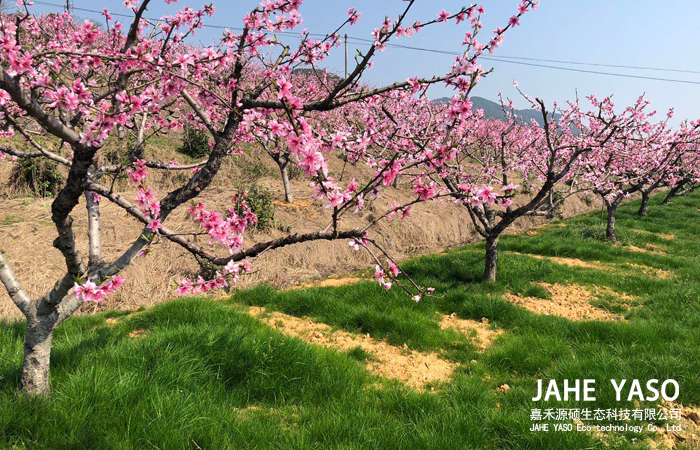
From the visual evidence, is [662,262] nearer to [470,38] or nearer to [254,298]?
[470,38]

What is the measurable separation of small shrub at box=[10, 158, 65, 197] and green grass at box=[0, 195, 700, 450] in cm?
686

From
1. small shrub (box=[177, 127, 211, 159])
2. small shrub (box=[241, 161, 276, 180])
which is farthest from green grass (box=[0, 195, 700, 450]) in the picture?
small shrub (box=[177, 127, 211, 159])

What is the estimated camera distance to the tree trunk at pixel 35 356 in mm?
2955

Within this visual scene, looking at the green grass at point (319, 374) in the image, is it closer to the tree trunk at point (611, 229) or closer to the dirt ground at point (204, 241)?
the dirt ground at point (204, 241)

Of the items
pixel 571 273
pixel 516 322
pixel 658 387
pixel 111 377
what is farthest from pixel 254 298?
pixel 571 273

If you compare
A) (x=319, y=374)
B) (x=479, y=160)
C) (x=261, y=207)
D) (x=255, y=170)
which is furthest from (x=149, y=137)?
(x=255, y=170)

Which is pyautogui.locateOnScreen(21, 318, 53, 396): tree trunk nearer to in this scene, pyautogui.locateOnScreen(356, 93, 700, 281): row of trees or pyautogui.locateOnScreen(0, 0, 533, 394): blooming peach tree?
pyautogui.locateOnScreen(0, 0, 533, 394): blooming peach tree

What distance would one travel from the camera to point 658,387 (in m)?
3.79

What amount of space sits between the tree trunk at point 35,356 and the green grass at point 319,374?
140 mm

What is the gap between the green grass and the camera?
2834 mm

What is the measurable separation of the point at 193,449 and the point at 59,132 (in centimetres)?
241

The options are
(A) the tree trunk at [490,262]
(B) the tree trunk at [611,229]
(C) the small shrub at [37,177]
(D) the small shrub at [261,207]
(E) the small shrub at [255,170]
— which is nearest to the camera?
(A) the tree trunk at [490,262]

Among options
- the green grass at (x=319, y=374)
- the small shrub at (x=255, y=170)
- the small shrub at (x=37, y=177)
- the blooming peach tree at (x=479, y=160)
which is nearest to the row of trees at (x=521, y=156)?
the blooming peach tree at (x=479, y=160)

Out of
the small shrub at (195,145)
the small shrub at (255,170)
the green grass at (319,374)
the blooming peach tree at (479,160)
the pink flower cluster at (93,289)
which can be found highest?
the small shrub at (195,145)
